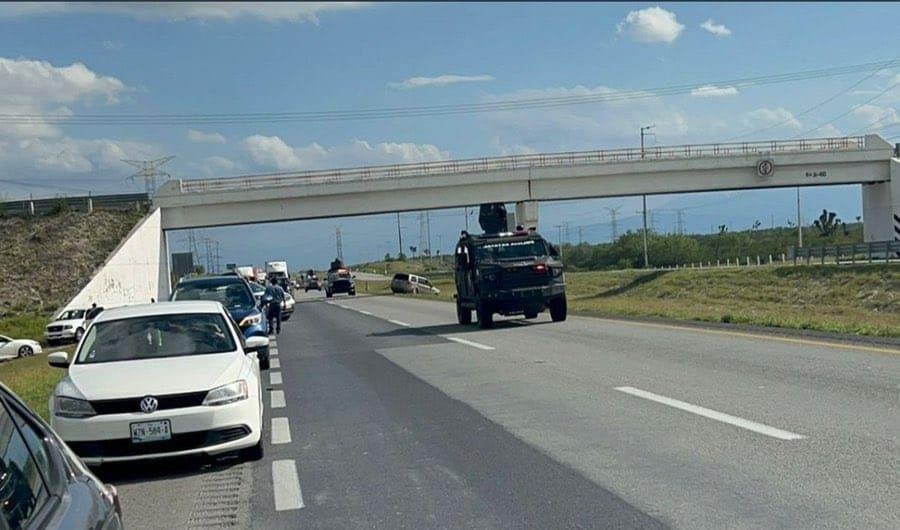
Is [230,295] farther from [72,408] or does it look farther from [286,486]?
[286,486]

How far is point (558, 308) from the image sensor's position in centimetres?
2712

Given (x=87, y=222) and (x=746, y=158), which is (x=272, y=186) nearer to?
(x=87, y=222)

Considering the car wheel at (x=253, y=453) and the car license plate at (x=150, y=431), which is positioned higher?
the car license plate at (x=150, y=431)

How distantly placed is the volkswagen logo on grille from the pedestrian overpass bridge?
50.7 metres

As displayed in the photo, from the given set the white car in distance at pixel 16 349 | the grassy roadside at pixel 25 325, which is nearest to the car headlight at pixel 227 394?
the white car in distance at pixel 16 349

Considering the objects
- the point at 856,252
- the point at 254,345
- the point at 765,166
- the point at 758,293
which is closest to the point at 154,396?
the point at 254,345

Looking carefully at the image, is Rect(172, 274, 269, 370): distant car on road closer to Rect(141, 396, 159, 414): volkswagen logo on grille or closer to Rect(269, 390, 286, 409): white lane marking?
Rect(269, 390, 286, 409): white lane marking

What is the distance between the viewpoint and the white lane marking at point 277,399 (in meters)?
13.6

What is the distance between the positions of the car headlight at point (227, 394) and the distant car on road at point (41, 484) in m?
4.38

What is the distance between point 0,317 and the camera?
5247 cm

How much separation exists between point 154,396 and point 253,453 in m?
1.20

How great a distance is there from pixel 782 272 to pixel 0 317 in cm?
4004

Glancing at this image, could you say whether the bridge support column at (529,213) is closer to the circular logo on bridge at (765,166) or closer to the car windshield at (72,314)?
the circular logo on bridge at (765,166)

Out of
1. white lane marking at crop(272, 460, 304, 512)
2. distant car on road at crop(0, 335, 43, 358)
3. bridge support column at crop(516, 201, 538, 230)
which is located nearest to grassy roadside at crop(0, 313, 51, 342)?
distant car on road at crop(0, 335, 43, 358)
